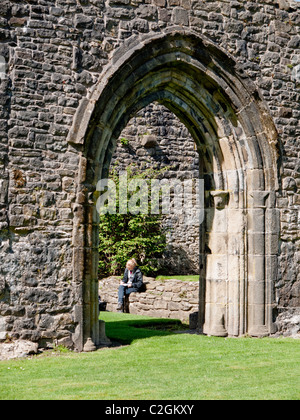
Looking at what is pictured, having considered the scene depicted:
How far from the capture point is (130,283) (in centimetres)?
1300

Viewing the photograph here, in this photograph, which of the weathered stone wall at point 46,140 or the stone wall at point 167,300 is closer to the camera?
the weathered stone wall at point 46,140

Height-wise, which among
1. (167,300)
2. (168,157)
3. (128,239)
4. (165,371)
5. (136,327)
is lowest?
(136,327)

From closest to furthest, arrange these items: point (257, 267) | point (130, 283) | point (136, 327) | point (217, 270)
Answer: point (257, 267) < point (217, 270) < point (136, 327) < point (130, 283)

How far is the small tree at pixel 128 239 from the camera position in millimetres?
15781

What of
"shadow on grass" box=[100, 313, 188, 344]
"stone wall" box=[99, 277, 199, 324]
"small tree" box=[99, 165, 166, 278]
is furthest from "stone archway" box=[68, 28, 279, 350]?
"small tree" box=[99, 165, 166, 278]

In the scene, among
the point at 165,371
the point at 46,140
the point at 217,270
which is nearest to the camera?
the point at 165,371

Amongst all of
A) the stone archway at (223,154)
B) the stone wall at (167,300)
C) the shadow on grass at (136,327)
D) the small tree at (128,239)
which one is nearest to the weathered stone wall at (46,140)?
the stone archway at (223,154)

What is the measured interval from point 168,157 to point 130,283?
478cm

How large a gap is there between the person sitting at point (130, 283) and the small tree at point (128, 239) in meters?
2.55

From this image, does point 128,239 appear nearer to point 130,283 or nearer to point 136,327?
point 130,283

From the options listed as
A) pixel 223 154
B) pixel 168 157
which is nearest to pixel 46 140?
pixel 223 154

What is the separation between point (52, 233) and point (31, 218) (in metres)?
0.34

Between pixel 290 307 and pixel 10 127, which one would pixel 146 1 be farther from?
pixel 290 307

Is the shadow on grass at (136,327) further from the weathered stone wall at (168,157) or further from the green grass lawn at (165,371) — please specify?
the weathered stone wall at (168,157)
